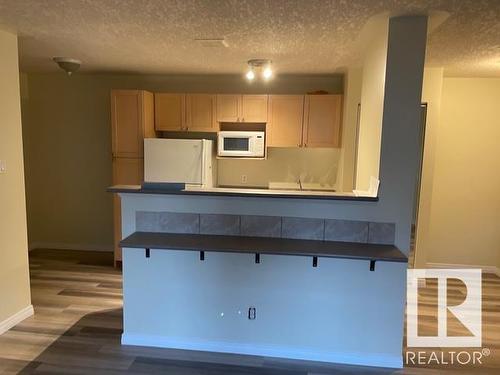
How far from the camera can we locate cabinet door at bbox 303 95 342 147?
4.36m

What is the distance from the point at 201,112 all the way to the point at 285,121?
104 cm

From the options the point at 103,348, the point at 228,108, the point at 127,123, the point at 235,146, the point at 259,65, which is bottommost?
the point at 103,348

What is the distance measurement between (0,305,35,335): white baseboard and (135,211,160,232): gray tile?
4.52 feet

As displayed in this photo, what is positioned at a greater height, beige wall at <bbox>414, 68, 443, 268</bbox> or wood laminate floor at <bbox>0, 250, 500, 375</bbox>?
beige wall at <bbox>414, 68, 443, 268</bbox>

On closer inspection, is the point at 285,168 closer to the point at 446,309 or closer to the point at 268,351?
the point at 446,309

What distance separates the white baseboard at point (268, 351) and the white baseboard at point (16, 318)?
3.37 feet

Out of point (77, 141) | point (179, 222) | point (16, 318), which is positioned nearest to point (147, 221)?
point (179, 222)

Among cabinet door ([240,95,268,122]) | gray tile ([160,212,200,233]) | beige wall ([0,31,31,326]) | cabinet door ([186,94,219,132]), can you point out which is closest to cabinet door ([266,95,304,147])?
cabinet door ([240,95,268,122])

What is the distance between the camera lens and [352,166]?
4.12 metres

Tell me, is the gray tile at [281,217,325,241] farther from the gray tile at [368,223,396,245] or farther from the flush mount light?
the flush mount light

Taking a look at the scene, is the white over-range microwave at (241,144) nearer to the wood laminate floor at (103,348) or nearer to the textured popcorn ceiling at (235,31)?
the textured popcorn ceiling at (235,31)

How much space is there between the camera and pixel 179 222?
281cm

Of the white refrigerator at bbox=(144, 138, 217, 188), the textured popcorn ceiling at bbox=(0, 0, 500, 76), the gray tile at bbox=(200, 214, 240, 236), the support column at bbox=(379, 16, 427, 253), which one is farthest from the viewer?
the white refrigerator at bbox=(144, 138, 217, 188)

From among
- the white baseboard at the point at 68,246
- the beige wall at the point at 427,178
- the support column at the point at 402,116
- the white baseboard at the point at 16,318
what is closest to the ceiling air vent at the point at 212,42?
the support column at the point at 402,116
